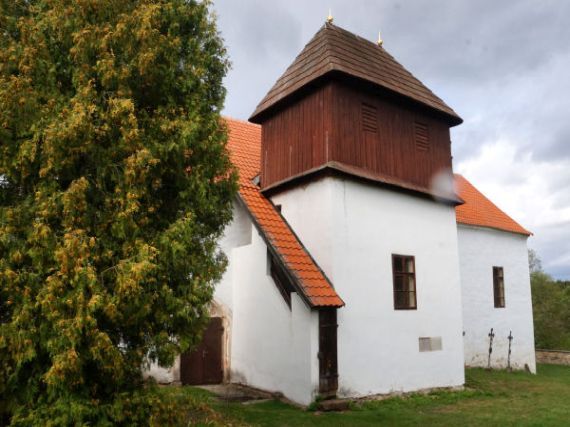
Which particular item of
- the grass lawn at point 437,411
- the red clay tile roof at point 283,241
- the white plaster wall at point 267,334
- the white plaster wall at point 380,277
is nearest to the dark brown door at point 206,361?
A: the white plaster wall at point 267,334

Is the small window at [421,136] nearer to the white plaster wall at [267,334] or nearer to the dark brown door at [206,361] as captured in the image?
the white plaster wall at [267,334]

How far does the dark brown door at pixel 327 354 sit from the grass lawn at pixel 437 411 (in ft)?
2.00

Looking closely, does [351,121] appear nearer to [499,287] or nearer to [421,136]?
[421,136]

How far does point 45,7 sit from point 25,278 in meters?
3.82

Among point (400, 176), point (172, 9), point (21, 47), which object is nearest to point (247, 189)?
point (400, 176)

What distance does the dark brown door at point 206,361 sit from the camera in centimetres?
1185

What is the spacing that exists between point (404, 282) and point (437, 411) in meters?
3.00

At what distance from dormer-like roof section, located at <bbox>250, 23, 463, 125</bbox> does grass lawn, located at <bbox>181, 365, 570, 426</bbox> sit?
7174 millimetres

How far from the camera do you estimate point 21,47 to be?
20.9 ft

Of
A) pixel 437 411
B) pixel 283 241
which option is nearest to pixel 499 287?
pixel 437 411

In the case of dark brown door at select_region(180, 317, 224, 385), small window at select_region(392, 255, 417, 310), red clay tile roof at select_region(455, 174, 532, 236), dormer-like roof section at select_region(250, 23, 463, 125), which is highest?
dormer-like roof section at select_region(250, 23, 463, 125)

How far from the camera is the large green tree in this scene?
17.5 ft

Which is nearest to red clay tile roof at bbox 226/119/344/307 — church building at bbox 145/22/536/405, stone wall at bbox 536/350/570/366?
church building at bbox 145/22/536/405

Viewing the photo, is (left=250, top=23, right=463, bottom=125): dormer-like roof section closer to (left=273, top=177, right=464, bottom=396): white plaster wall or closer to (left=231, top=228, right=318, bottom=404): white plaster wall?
(left=273, top=177, right=464, bottom=396): white plaster wall
